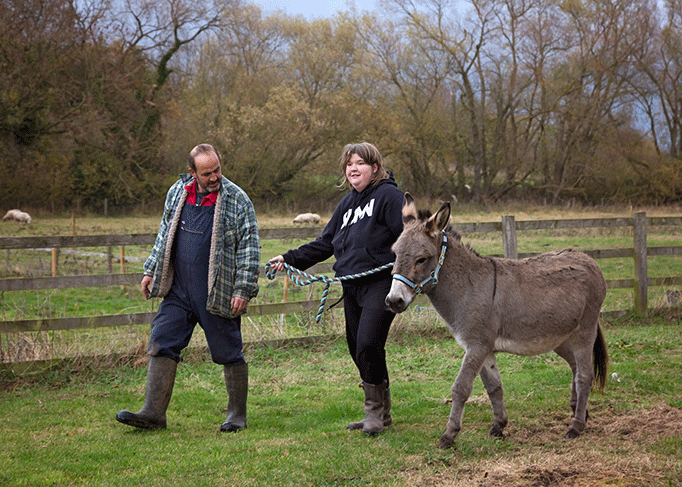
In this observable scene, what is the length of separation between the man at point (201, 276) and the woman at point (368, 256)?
0.74 meters

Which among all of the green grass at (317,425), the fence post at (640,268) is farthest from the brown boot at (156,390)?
the fence post at (640,268)

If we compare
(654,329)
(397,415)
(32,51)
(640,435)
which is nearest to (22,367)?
(397,415)

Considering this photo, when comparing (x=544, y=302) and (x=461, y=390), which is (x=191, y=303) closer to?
(x=461, y=390)

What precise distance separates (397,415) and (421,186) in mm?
30377

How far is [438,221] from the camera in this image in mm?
3912

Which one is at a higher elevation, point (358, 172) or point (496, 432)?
point (358, 172)

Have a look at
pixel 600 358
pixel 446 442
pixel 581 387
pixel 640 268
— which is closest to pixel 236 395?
pixel 446 442

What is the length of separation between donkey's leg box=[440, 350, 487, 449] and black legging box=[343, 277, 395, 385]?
1.93 feet

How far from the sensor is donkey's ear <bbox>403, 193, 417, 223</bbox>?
13.2 feet

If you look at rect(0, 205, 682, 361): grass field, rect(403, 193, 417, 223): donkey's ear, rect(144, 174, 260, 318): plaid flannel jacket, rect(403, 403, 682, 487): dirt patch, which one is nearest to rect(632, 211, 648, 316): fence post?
rect(0, 205, 682, 361): grass field

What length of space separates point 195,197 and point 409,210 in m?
1.67

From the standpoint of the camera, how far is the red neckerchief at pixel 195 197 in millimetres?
4527

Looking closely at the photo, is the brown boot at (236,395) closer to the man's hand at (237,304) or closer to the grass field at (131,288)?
the man's hand at (237,304)

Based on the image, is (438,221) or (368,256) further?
(368,256)
